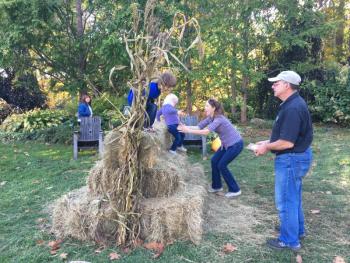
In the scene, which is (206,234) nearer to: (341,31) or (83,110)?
(83,110)

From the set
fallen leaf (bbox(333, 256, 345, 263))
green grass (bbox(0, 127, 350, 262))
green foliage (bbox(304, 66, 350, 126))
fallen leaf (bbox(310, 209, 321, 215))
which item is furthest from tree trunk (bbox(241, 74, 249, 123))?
fallen leaf (bbox(333, 256, 345, 263))

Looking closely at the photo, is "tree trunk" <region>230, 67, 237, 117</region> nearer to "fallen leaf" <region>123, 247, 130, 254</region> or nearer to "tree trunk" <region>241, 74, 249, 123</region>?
"tree trunk" <region>241, 74, 249, 123</region>

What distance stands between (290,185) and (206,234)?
1161mm

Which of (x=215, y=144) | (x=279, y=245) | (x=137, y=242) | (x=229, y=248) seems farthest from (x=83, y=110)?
(x=279, y=245)

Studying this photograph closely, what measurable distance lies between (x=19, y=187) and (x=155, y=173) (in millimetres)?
3151

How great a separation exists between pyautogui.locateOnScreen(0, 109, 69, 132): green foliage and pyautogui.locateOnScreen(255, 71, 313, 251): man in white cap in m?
9.11

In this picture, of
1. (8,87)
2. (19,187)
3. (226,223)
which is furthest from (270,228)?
(8,87)

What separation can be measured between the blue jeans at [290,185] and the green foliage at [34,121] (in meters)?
9.10

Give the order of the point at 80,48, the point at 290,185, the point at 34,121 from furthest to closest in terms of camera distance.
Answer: the point at 80,48 → the point at 34,121 → the point at 290,185

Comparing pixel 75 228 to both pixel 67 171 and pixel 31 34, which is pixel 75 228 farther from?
pixel 31 34

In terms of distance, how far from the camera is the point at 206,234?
4.50 metres

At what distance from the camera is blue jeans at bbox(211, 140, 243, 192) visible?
581cm

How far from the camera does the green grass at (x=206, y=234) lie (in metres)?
4.06

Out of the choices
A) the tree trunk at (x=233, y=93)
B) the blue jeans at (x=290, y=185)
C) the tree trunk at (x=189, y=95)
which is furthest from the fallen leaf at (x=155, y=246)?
the tree trunk at (x=233, y=93)
